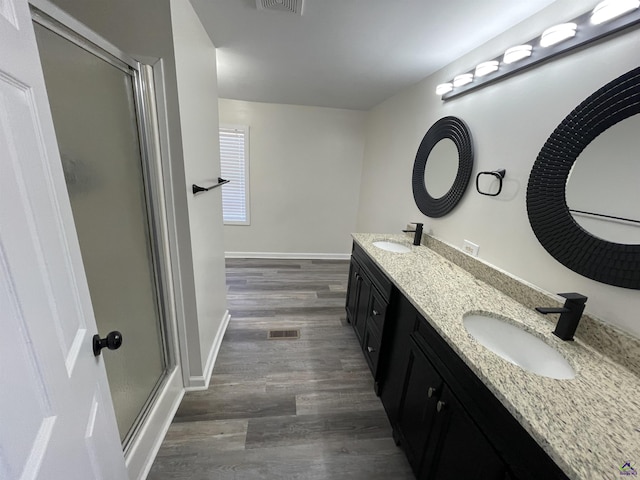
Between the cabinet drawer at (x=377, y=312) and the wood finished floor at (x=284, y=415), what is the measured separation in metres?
0.45

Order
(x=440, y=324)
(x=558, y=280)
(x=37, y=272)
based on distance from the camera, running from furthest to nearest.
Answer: (x=558, y=280) → (x=440, y=324) → (x=37, y=272)

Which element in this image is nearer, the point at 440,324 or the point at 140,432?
the point at 440,324

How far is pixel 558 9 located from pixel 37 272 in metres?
2.10

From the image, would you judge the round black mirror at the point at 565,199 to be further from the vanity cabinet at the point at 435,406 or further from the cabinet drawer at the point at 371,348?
the cabinet drawer at the point at 371,348

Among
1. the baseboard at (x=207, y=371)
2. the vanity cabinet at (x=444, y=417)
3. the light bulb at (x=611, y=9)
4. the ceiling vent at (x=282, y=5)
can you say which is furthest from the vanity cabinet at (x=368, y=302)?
the ceiling vent at (x=282, y=5)

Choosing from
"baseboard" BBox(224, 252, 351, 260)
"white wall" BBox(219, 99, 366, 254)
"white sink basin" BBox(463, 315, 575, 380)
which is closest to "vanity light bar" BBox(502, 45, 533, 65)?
"white sink basin" BBox(463, 315, 575, 380)

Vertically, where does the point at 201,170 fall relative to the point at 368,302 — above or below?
above

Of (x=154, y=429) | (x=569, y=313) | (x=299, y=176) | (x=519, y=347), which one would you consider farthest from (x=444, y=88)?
(x=154, y=429)

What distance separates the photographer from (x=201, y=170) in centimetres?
161

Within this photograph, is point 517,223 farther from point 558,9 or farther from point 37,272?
point 37,272

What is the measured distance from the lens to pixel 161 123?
1.26 meters

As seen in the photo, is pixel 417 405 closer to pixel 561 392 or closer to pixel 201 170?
pixel 561 392

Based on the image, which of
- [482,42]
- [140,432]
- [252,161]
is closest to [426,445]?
[140,432]

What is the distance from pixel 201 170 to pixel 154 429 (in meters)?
1.47
